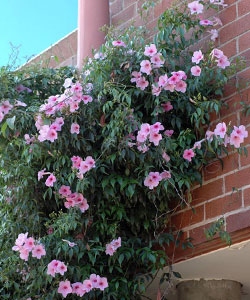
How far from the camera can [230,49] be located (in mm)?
3344

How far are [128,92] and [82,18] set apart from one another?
2.97 feet

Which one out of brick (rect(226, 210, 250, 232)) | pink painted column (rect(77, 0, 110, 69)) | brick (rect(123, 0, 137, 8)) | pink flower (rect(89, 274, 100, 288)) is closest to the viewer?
brick (rect(226, 210, 250, 232))

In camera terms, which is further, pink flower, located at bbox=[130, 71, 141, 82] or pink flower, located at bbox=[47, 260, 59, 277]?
pink flower, located at bbox=[130, 71, 141, 82]

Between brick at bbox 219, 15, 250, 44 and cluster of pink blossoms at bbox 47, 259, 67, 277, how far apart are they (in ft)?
4.50

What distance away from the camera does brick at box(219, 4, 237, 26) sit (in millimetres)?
3395

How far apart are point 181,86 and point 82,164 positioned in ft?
1.97

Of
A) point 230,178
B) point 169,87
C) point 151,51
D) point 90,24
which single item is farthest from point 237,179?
point 90,24

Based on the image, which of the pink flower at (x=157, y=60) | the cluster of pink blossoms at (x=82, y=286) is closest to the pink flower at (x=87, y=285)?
the cluster of pink blossoms at (x=82, y=286)

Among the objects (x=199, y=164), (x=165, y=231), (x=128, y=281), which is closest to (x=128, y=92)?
(x=199, y=164)

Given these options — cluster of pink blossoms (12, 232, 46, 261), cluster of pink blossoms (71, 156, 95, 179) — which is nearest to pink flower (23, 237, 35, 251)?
cluster of pink blossoms (12, 232, 46, 261)

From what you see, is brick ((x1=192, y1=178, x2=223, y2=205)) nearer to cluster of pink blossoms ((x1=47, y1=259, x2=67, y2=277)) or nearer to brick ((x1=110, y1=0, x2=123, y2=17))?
cluster of pink blossoms ((x1=47, y1=259, x2=67, y2=277))

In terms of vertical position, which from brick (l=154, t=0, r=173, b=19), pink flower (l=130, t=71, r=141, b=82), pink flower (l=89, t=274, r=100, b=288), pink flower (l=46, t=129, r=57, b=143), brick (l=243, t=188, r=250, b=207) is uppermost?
brick (l=154, t=0, r=173, b=19)

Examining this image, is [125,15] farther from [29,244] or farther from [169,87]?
[29,244]

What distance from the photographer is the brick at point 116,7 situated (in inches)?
161
